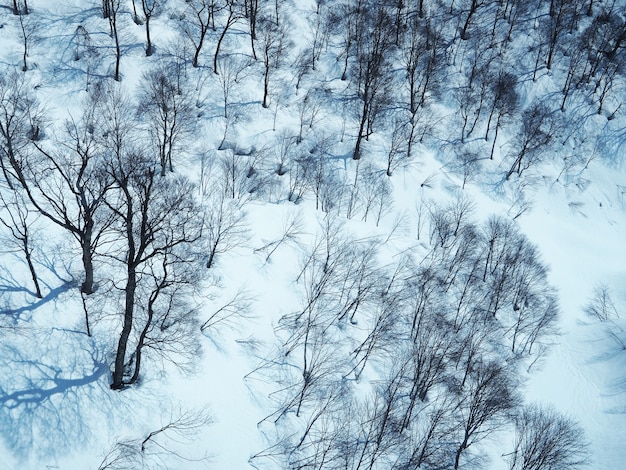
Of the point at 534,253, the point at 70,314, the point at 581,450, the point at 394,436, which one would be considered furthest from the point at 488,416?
the point at 70,314

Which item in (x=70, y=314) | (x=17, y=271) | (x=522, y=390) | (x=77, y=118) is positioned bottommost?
(x=522, y=390)

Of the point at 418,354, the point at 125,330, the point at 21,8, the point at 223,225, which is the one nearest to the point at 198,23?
the point at 21,8

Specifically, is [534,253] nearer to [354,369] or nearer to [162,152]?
[354,369]

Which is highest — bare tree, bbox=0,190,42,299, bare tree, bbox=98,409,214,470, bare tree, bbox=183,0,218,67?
bare tree, bbox=183,0,218,67

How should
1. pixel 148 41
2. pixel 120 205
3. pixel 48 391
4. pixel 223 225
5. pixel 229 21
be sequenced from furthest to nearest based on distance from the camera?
pixel 229 21, pixel 148 41, pixel 223 225, pixel 120 205, pixel 48 391

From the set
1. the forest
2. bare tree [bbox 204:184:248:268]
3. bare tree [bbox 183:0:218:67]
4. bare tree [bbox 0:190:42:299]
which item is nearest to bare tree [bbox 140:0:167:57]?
the forest

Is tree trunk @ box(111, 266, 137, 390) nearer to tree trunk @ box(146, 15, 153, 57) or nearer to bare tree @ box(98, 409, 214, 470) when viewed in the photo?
bare tree @ box(98, 409, 214, 470)

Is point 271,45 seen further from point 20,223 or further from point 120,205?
point 20,223
